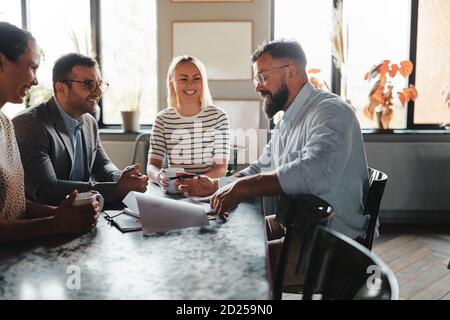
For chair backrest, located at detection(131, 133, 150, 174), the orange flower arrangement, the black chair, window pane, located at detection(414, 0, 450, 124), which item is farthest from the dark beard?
window pane, located at detection(414, 0, 450, 124)

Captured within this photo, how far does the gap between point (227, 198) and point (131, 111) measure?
249 centimetres

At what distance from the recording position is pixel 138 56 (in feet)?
13.0

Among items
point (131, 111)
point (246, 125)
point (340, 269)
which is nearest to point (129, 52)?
point (131, 111)

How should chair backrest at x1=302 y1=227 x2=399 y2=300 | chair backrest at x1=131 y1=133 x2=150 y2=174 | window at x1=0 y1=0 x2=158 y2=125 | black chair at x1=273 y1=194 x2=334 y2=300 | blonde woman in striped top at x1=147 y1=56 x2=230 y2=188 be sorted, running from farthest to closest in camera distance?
window at x1=0 y1=0 x2=158 y2=125 < chair backrest at x1=131 y1=133 x2=150 y2=174 < blonde woman in striped top at x1=147 y1=56 x2=230 y2=188 < black chair at x1=273 y1=194 x2=334 y2=300 < chair backrest at x1=302 y1=227 x2=399 y2=300

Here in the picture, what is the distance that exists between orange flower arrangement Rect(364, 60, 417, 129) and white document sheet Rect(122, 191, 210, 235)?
2.75 metres

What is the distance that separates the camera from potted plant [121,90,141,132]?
379 cm

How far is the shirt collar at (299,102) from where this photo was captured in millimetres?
1890

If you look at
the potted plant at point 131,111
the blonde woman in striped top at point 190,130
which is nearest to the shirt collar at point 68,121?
the blonde woman in striped top at point 190,130

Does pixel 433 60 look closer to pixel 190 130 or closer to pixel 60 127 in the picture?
pixel 190 130

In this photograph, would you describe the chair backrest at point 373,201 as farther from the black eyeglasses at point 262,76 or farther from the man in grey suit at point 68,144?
the man in grey suit at point 68,144

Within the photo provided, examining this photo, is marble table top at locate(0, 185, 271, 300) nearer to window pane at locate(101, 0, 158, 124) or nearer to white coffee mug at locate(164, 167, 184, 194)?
white coffee mug at locate(164, 167, 184, 194)

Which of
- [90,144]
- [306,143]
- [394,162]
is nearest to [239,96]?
[394,162]

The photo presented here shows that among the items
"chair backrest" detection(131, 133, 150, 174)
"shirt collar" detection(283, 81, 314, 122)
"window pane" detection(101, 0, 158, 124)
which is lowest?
"chair backrest" detection(131, 133, 150, 174)
